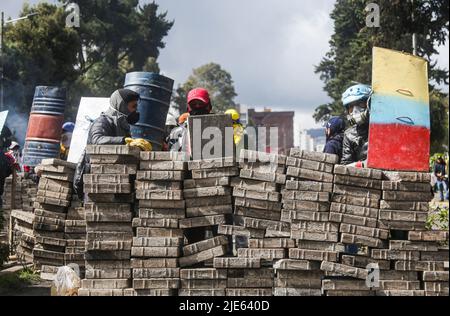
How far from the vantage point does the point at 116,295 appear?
7492 mm

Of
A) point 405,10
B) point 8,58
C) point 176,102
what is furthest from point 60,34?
point 176,102

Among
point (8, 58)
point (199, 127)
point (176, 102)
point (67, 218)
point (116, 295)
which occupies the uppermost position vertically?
point (176, 102)

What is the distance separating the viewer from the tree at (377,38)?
19172 millimetres

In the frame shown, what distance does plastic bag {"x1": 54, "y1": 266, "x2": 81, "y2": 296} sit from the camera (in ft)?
25.5

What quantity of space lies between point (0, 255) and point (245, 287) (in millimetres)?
3610

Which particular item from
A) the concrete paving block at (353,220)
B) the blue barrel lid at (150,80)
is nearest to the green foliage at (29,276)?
the blue barrel lid at (150,80)

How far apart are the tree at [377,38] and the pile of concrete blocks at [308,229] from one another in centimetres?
1169

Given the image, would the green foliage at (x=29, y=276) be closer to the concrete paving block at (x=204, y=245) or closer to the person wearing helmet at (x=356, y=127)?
the concrete paving block at (x=204, y=245)

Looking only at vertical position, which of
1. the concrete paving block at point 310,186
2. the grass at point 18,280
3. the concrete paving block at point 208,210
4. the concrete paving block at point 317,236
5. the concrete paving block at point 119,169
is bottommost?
the grass at point 18,280

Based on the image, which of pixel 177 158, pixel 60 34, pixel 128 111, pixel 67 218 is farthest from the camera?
pixel 60 34

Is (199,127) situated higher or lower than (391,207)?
higher

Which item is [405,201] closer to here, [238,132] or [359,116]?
[359,116]

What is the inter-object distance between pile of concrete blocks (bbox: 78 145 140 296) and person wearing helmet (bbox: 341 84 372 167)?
88.1 inches

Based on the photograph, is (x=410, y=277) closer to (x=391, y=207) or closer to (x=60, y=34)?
(x=391, y=207)
